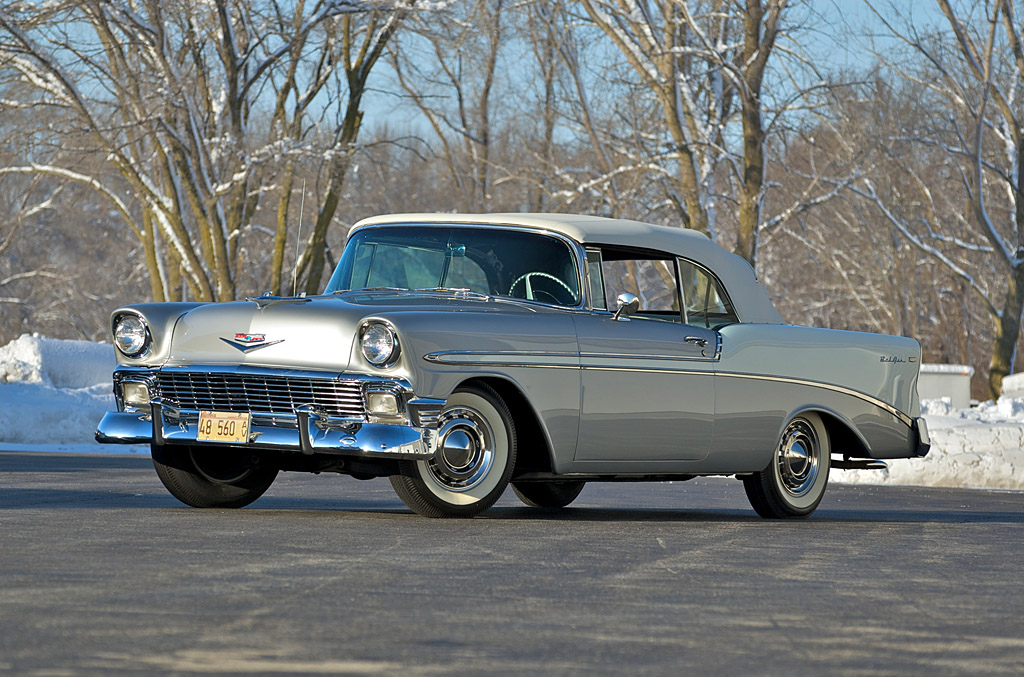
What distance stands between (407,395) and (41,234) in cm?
5010

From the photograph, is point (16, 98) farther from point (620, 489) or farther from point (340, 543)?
point (340, 543)

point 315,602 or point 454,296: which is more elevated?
point 454,296

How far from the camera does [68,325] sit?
54.6m

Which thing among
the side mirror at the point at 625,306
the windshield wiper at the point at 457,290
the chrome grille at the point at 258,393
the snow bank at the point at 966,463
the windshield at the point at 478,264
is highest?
the windshield at the point at 478,264

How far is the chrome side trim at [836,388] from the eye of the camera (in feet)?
31.0

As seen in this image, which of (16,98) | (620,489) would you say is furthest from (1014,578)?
(16,98)

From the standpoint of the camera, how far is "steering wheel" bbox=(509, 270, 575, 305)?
8945 mm

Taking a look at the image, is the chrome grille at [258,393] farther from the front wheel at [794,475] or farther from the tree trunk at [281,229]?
the tree trunk at [281,229]

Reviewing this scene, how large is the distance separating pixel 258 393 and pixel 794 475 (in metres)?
3.68

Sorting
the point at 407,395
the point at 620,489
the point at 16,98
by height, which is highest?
the point at 16,98

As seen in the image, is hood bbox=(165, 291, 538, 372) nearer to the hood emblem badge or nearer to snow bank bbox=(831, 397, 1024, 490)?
the hood emblem badge

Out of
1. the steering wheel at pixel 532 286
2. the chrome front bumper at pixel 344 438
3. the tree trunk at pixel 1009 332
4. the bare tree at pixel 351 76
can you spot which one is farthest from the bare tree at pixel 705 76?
the chrome front bumper at pixel 344 438

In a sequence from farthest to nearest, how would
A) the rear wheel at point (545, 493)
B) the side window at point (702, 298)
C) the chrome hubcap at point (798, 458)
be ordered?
1. the rear wheel at point (545, 493)
2. the chrome hubcap at point (798, 458)
3. the side window at point (702, 298)

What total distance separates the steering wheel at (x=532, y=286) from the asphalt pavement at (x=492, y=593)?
1.26 m
